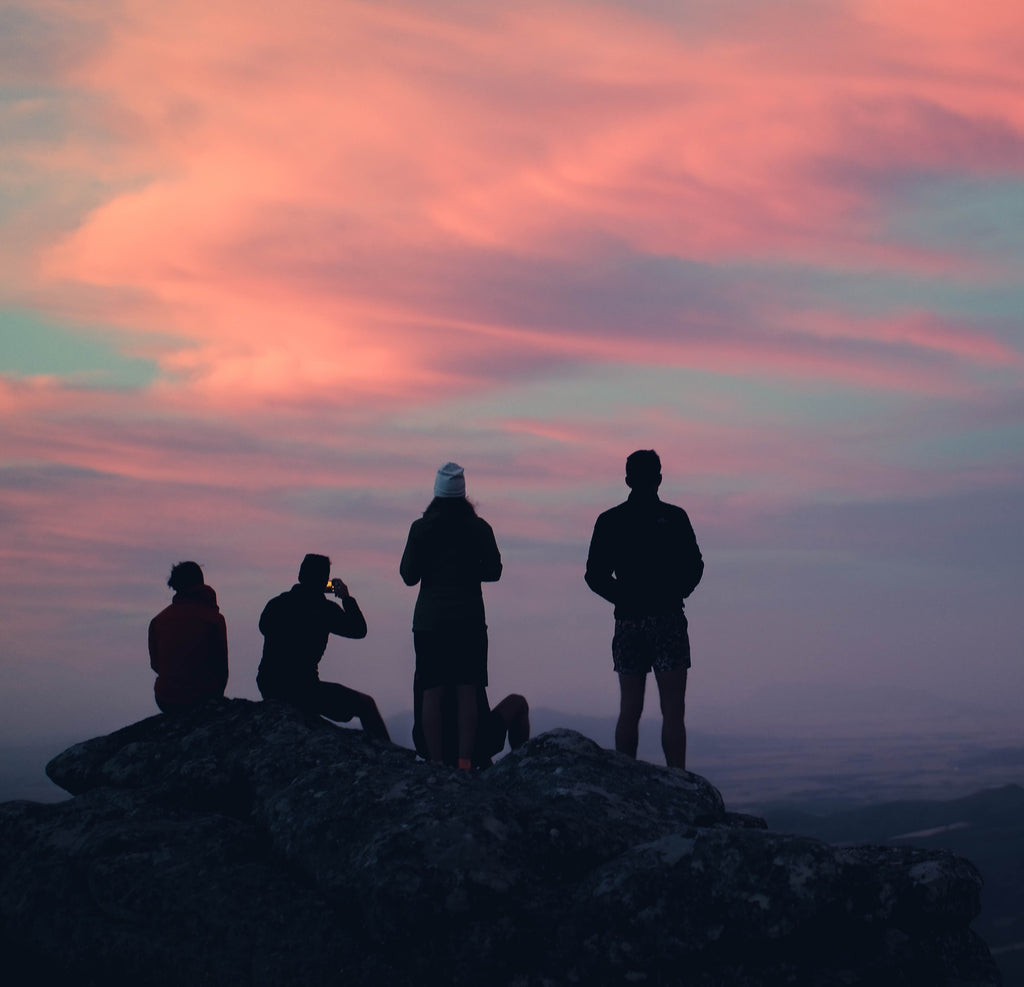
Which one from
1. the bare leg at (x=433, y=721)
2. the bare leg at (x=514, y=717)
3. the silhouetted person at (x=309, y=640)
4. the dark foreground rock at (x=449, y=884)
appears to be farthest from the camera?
the bare leg at (x=514, y=717)

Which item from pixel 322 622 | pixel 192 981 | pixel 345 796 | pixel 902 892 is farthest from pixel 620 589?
pixel 192 981

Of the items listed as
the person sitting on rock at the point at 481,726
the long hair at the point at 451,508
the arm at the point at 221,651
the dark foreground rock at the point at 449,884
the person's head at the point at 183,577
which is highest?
the long hair at the point at 451,508

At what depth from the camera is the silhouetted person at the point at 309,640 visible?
1337 cm

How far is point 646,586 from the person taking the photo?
1289 centimetres

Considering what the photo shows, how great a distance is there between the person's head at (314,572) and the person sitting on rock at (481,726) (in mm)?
1601

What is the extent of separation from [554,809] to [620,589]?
12.2ft

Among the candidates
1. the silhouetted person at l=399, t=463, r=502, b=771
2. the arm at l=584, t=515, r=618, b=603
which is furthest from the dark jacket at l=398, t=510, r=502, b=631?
the arm at l=584, t=515, r=618, b=603

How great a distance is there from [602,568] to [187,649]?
4.67 metres

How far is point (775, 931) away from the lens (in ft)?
26.9

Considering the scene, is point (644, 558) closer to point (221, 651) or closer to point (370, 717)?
point (370, 717)

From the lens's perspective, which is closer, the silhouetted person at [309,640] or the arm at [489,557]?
the arm at [489,557]

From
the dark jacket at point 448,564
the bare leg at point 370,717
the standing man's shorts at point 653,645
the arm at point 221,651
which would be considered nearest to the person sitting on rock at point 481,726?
the bare leg at point 370,717

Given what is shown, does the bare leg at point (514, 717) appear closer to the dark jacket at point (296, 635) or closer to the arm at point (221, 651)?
the dark jacket at point (296, 635)

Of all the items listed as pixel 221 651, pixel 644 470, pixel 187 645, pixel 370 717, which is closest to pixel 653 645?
pixel 644 470
